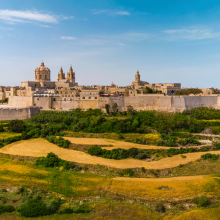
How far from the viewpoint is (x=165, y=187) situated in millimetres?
15516

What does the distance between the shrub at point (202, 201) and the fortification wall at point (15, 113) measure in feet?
69.2

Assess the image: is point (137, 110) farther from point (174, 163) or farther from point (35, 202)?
point (35, 202)

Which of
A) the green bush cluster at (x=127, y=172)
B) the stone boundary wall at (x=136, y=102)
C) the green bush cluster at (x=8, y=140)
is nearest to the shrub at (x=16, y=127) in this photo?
the green bush cluster at (x=8, y=140)

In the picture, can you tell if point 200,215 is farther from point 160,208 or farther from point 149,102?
point 149,102

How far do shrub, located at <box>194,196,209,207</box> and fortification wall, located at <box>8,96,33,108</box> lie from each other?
2346 centimetres

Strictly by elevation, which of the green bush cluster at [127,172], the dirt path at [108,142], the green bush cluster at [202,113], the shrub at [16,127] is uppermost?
the green bush cluster at [202,113]

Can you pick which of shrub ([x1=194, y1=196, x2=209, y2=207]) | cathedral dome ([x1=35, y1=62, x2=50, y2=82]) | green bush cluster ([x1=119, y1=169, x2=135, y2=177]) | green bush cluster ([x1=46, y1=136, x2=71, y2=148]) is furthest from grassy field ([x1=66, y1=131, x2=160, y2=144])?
cathedral dome ([x1=35, y1=62, x2=50, y2=82])

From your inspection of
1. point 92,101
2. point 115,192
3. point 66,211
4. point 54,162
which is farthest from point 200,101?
point 66,211

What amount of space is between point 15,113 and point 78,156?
13050 millimetres

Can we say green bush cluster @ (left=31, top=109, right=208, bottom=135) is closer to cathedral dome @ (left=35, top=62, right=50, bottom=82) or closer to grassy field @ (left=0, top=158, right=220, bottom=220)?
grassy field @ (left=0, top=158, right=220, bottom=220)

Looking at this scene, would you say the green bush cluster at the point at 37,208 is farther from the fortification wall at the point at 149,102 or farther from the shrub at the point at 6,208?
the fortification wall at the point at 149,102

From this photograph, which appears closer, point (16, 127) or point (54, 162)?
point (54, 162)

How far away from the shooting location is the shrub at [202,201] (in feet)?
46.0

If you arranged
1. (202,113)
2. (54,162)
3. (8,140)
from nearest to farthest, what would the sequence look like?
(54,162) → (8,140) → (202,113)
